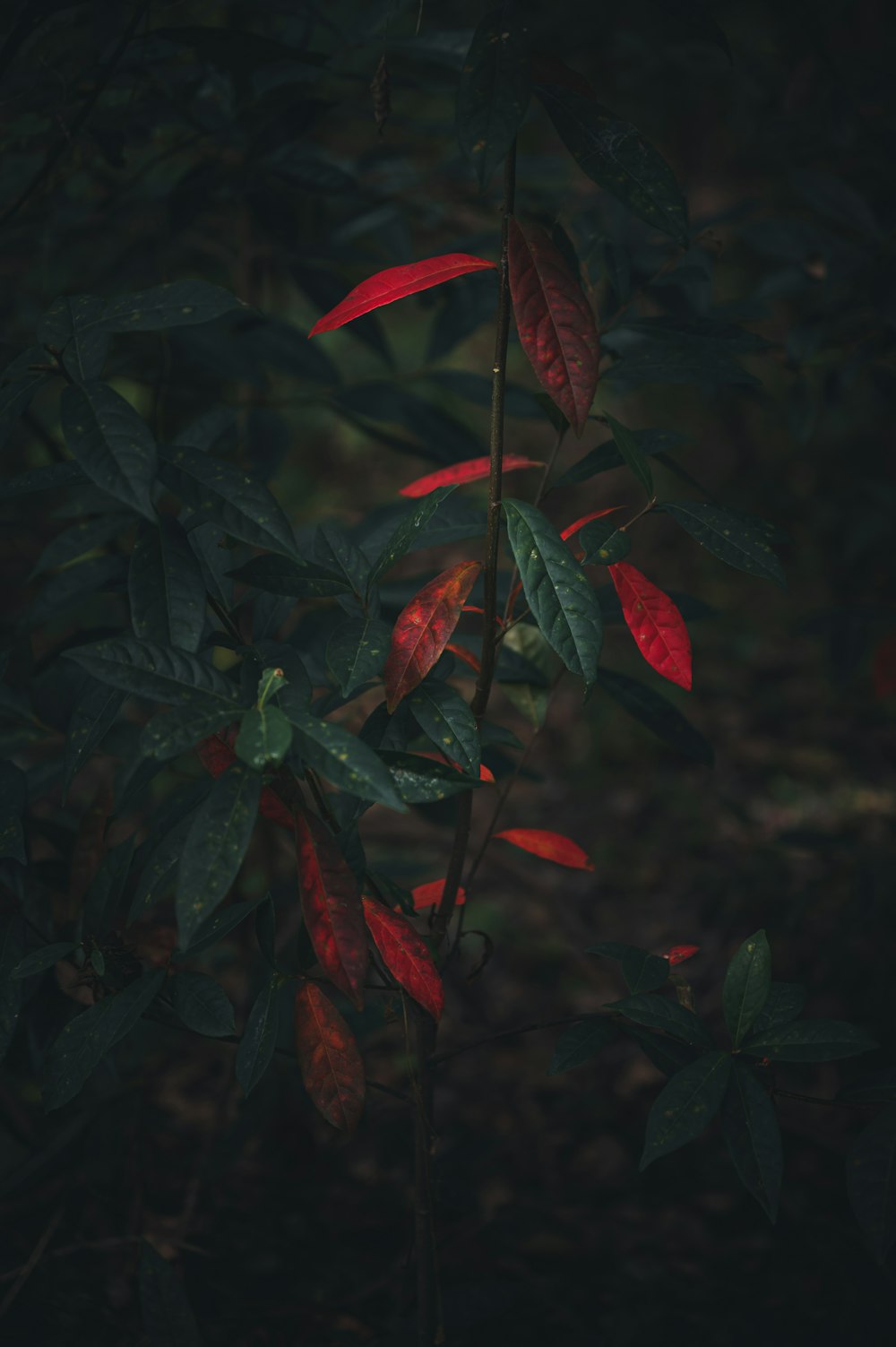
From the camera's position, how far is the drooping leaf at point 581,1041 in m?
0.77

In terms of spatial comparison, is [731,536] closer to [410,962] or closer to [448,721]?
[448,721]

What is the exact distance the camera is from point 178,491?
68cm

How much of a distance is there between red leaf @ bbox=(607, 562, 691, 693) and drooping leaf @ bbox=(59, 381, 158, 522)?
359 mm

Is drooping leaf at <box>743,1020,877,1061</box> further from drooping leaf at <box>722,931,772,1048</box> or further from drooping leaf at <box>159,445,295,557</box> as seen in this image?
drooping leaf at <box>159,445,295,557</box>

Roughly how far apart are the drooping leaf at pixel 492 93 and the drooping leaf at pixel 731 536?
0.28m

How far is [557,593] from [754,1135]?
0.43 meters

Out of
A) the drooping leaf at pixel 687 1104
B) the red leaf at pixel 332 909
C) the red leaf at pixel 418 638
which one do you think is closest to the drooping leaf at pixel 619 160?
the red leaf at pixel 418 638

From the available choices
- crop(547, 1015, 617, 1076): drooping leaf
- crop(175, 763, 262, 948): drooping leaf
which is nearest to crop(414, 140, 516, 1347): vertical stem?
crop(547, 1015, 617, 1076): drooping leaf

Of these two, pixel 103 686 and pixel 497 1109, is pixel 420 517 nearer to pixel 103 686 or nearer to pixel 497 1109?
pixel 103 686

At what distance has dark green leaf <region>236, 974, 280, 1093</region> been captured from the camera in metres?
0.73

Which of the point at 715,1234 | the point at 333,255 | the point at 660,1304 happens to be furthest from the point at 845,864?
the point at 333,255

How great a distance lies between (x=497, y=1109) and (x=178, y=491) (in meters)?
1.49

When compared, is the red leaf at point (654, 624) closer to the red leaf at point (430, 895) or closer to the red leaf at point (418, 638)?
the red leaf at point (418, 638)

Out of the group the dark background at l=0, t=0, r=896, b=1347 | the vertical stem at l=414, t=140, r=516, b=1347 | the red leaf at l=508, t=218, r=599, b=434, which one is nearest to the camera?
the red leaf at l=508, t=218, r=599, b=434
